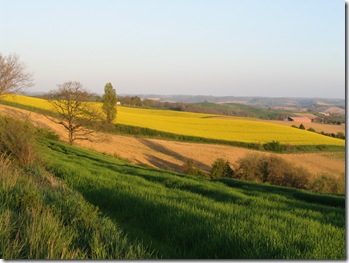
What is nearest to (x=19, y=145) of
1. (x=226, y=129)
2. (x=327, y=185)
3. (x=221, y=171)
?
(x=221, y=171)

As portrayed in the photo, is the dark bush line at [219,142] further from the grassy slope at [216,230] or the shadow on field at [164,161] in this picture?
the grassy slope at [216,230]

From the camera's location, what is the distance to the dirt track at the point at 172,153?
121 ft


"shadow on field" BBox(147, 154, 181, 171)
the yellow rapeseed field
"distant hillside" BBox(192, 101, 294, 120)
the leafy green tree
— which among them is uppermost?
the leafy green tree

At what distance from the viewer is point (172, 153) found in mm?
41656

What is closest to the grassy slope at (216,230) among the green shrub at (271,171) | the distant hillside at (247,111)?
the green shrub at (271,171)

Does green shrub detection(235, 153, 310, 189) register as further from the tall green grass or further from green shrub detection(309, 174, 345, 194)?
the tall green grass

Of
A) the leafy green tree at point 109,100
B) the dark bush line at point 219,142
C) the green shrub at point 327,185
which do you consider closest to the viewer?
the green shrub at point 327,185

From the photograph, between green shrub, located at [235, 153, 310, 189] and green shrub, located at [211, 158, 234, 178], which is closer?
green shrub, located at [235, 153, 310, 189]

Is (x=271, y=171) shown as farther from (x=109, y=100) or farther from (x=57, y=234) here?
(x=57, y=234)

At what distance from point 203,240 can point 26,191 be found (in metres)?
2.84

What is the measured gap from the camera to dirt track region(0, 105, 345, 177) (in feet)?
121

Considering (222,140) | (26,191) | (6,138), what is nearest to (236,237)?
(26,191)

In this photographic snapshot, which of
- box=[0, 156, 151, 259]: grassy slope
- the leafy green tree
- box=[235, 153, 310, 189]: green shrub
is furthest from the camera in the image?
the leafy green tree

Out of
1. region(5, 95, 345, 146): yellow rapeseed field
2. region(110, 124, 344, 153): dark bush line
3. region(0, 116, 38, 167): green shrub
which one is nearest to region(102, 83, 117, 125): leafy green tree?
region(110, 124, 344, 153): dark bush line
